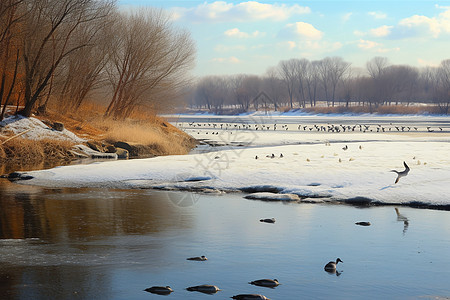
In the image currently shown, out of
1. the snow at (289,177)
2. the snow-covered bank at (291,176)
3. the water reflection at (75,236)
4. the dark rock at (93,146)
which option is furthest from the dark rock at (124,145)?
the water reflection at (75,236)

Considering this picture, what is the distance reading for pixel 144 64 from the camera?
3862 centimetres

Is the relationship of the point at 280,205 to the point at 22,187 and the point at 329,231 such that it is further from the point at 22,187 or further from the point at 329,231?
the point at 22,187

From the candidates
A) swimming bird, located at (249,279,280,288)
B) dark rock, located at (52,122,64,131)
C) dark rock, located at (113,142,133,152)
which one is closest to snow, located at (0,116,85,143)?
dark rock, located at (52,122,64,131)

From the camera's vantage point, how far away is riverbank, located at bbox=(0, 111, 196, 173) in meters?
25.9

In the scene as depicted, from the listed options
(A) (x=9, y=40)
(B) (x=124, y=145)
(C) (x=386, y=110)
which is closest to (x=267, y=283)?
(B) (x=124, y=145)

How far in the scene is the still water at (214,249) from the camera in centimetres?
752

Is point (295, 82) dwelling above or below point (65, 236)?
above

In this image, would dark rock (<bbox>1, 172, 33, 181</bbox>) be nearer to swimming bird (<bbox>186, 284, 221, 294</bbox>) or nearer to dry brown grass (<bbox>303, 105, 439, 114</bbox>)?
swimming bird (<bbox>186, 284, 221, 294</bbox>)

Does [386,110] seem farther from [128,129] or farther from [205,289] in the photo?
[205,289]

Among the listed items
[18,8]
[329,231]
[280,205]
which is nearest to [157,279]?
[329,231]

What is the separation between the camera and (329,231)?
1102 cm

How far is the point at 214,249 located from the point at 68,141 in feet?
69.2

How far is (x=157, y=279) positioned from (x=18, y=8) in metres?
24.5

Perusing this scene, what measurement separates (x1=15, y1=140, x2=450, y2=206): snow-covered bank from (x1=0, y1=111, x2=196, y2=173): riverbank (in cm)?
508
